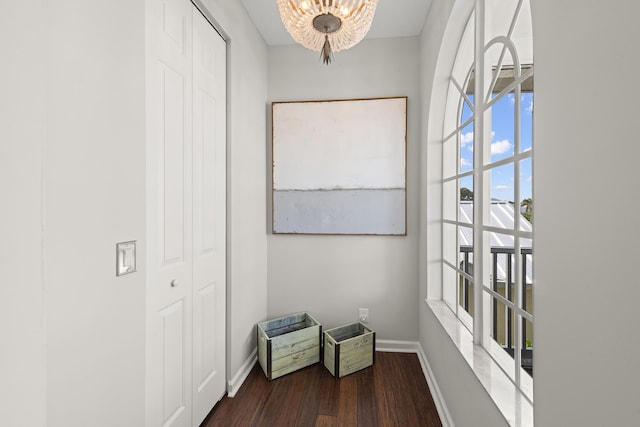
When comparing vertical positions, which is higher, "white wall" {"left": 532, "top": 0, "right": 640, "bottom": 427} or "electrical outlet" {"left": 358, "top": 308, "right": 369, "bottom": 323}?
"white wall" {"left": 532, "top": 0, "right": 640, "bottom": 427}

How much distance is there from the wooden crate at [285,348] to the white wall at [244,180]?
120mm

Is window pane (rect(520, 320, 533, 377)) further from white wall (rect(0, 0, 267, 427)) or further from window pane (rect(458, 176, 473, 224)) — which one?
white wall (rect(0, 0, 267, 427))

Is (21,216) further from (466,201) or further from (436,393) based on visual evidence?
(436,393)

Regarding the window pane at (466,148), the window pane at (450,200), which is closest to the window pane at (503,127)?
the window pane at (466,148)

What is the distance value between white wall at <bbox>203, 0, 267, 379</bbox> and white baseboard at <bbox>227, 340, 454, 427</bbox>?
0.05 m

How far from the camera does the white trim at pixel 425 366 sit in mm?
1737

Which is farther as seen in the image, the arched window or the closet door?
the closet door

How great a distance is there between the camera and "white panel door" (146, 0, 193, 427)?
51.3 inches

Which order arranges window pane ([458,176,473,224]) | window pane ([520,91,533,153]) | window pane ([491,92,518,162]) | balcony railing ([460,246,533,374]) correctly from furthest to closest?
1. window pane ([458,176,473,224])
2. balcony railing ([460,246,533,374])
3. window pane ([491,92,518,162])
4. window pane ([520,91,533,153])

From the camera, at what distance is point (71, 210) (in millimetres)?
910

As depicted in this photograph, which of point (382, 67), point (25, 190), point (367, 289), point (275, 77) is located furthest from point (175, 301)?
point (382, 67)

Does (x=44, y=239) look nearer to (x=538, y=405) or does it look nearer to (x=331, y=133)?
(x=538, y=405)

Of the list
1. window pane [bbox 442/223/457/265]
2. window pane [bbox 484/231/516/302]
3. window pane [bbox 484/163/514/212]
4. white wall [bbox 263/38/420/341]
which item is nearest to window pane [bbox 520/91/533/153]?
window pane [bbox 484/163/514/212]

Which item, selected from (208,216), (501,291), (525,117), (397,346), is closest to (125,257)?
(208,216)
